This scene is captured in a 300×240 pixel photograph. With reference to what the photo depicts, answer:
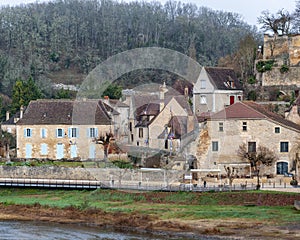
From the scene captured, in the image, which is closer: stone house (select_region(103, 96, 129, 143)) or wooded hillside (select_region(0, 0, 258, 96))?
stone house (select_region(103, 96, 129, 143))

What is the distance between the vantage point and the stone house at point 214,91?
61188 mm

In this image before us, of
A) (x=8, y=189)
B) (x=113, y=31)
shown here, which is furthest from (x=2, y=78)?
(x=8, y=189)

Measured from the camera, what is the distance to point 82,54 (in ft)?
406

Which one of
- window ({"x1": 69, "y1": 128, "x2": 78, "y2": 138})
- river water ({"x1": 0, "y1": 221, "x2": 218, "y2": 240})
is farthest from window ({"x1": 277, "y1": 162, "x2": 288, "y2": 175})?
window ({"x1": 69, "y1": 128, "x2": 78, "y2": 138})

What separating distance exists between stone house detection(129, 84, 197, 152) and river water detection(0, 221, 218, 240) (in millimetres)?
14671

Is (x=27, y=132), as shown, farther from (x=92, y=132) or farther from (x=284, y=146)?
(x=284, y=146)

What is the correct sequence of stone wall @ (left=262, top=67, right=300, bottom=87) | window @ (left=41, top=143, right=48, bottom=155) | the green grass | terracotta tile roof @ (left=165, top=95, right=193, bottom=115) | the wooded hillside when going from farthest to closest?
the wooded hillside → stone wall @ (left=262, top=67, right=300, bottom=87) → window @ (left=41, top=143, right=48, bottom=155) → terracotta tile roof @ (left=165, top=95, right=193, bottom=115) → the green grass

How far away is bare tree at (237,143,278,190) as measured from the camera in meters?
49.1

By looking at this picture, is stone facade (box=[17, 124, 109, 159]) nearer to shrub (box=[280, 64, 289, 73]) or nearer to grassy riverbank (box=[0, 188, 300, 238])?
grassy riverbank (box=[0, 188, 300, 238])

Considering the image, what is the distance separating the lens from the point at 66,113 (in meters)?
61.7

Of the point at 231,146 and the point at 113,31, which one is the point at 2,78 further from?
the point at 231,146

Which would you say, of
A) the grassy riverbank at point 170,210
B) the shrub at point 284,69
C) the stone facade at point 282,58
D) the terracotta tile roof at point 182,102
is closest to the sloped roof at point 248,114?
the terracotta tile roof at point 182,102

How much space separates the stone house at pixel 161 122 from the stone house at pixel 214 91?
1.53 m

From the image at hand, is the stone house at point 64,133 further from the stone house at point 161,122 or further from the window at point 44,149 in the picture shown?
the stone house at point 161,122
